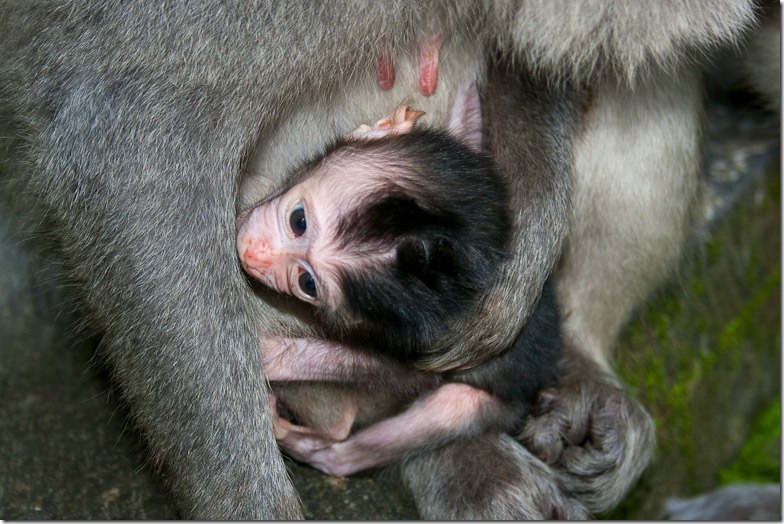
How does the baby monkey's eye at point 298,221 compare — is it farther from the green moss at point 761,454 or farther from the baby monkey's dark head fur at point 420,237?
the green moss at point 761,454

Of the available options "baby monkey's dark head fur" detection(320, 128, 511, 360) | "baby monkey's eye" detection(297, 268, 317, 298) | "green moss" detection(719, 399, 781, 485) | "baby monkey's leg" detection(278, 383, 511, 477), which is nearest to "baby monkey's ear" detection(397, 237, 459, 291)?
"baby monkey's dark head fur" detection(320, 128, 511, 360)

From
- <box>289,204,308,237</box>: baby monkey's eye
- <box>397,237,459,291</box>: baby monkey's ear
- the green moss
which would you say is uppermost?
<box>289,204,308,237</box>: baby monkey's eye

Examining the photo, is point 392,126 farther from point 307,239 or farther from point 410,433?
point 410,433

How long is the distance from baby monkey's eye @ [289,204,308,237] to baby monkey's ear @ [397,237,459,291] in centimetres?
Result: 23

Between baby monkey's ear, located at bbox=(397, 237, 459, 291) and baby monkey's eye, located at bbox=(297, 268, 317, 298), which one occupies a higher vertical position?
baby monkey's ear, located at bbox=(397, 237, 459, 291)

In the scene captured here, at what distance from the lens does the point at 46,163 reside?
7.06 feet

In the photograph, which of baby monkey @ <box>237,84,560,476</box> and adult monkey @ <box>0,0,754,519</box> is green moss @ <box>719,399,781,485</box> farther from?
adult monkey @ <box>0,0,754,519</box>

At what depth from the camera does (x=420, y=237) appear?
219cm

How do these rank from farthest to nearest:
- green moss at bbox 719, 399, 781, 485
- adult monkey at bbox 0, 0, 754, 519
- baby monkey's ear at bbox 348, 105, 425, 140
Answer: green moss at bbox 719, 399, 781, 485 < baby monkey's ear at bbox 348, 105, 425, 140 < adult monkey at bbox 0, 0, 754, 519

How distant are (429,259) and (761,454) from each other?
256cm

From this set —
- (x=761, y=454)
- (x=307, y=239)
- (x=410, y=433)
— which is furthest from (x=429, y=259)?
(x=761, y=454)

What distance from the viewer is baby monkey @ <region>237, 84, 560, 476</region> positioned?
2.24 meters

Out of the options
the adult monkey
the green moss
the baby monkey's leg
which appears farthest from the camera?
the green moss

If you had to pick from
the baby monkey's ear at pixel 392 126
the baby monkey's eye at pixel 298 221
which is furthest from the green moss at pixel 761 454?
the baby monkey's eye at pixel 298 221
